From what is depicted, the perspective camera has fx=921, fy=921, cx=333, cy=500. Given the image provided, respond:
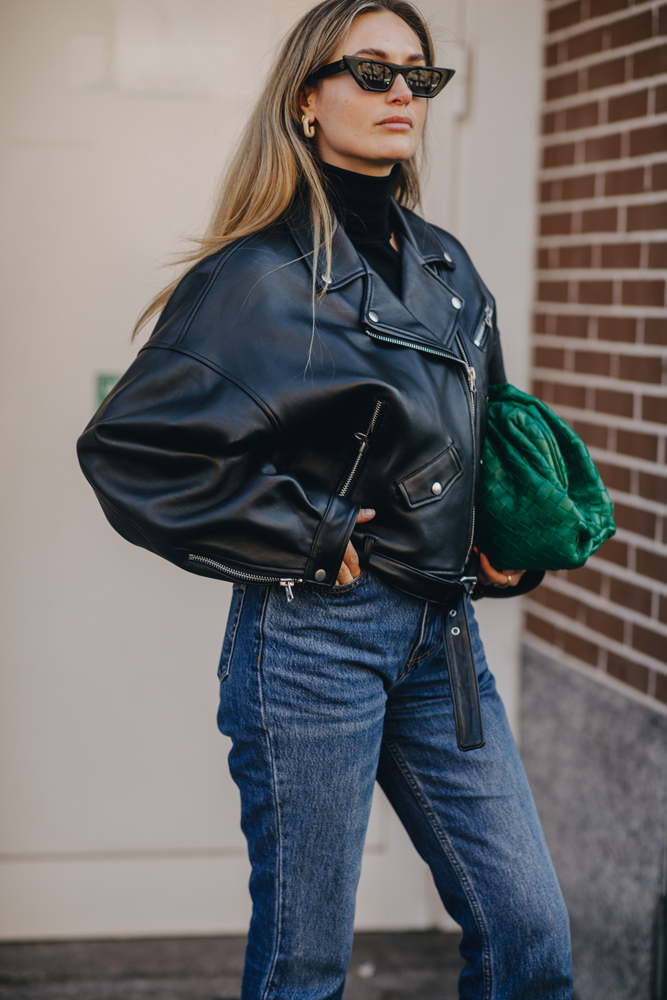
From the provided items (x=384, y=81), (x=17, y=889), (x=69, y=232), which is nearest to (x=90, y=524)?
(x=69, y=232)

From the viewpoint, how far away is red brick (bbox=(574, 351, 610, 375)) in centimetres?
253

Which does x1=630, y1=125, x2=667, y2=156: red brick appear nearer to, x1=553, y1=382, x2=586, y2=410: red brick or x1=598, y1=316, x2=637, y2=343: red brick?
x1=598, y1=316, x2=637, y2=343: red brick

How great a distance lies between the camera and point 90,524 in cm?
263

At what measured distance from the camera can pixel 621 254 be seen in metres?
2.44

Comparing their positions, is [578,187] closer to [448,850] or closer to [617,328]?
[617,328]

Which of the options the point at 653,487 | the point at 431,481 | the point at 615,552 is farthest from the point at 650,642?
the point at 431,481

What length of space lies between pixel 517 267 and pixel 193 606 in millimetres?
1400

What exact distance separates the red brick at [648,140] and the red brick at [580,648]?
4.31 ft

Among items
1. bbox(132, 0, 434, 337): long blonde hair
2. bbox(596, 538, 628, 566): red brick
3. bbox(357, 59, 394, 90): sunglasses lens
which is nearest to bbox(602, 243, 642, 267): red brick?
bbox(596, 538, 628, 566): red brick

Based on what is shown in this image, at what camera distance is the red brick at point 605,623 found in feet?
8.14

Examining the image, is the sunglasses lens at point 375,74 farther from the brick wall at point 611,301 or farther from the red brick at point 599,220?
the red brick at point 599,220

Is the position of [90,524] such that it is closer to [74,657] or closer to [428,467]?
[74,657]

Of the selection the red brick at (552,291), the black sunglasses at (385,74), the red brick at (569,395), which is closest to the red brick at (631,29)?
the red brick at (552,291)

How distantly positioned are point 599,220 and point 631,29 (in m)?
0.47
